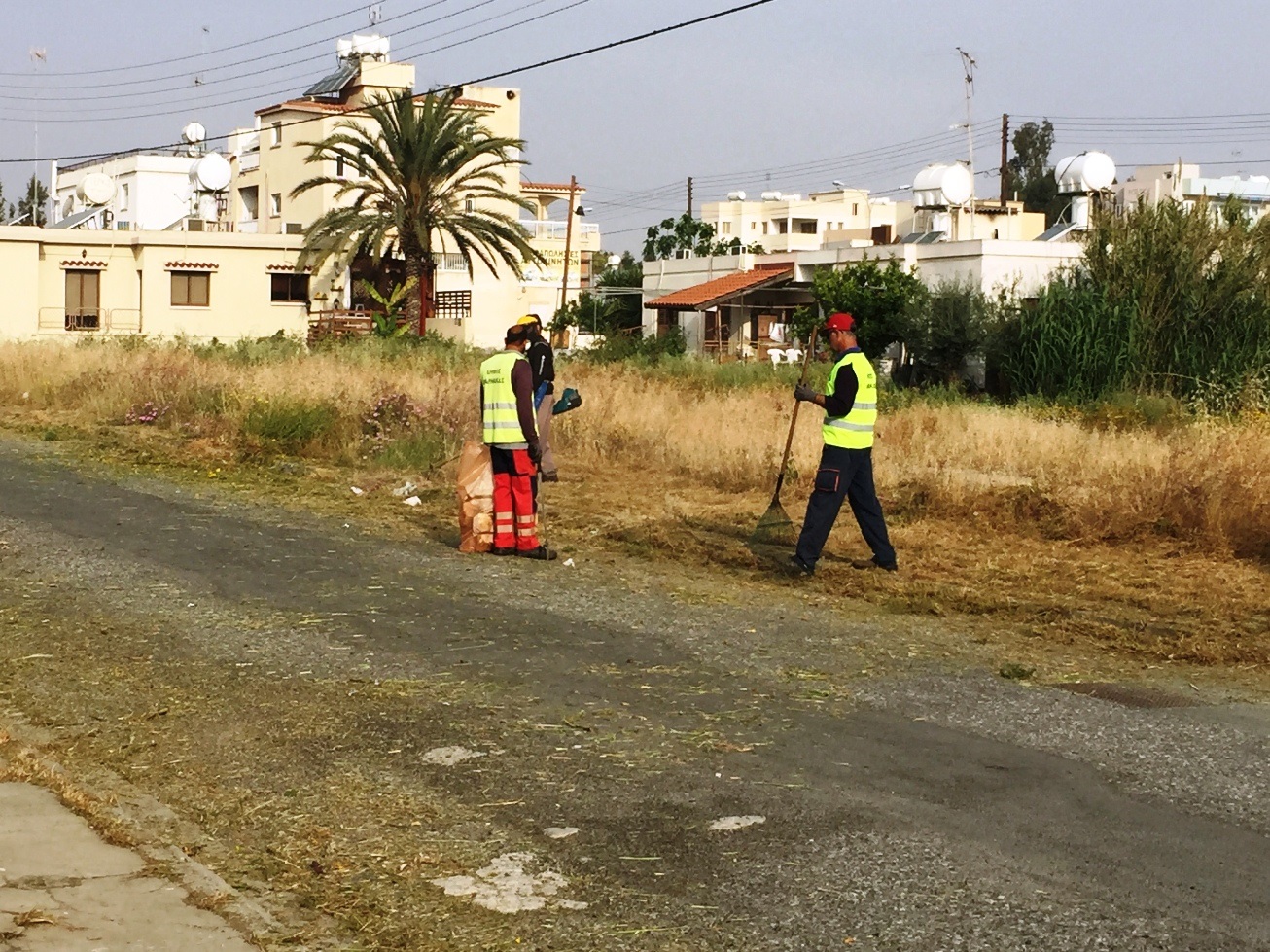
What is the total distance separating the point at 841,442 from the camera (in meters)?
10.9

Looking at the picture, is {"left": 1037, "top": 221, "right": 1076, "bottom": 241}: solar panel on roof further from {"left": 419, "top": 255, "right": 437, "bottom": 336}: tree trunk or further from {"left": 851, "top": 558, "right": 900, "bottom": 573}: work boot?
{"left": 851, "top": 558, "right": 900, "bottom": 573}: work boot

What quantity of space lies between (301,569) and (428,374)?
1477 cm

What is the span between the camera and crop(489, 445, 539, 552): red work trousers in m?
11.5

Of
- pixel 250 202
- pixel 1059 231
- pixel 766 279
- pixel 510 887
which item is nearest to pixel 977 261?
pixel 1059 231

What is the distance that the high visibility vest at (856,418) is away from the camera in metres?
10.8

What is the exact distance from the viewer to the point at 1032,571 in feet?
38.3

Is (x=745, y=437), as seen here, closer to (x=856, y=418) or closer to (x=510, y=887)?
(x=856, y=418)

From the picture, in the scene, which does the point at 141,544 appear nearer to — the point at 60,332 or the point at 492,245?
the point at 492,245

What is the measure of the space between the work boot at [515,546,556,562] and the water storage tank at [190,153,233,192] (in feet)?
156

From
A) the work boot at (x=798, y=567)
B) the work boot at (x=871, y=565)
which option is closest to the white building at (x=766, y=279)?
the work boot at (x=871, y=565)

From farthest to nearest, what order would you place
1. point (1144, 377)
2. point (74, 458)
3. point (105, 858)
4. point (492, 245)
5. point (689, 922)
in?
point (492, 245)
point (1144, 377)
point (74, 458)
point (105, 858)
point (689, 922)

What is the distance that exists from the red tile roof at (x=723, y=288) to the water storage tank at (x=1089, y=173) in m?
9.05

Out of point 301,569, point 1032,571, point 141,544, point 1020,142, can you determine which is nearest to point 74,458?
point 141,544

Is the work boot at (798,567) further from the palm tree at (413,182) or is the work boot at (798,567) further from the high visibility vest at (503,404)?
the palm tree at (413,182)
